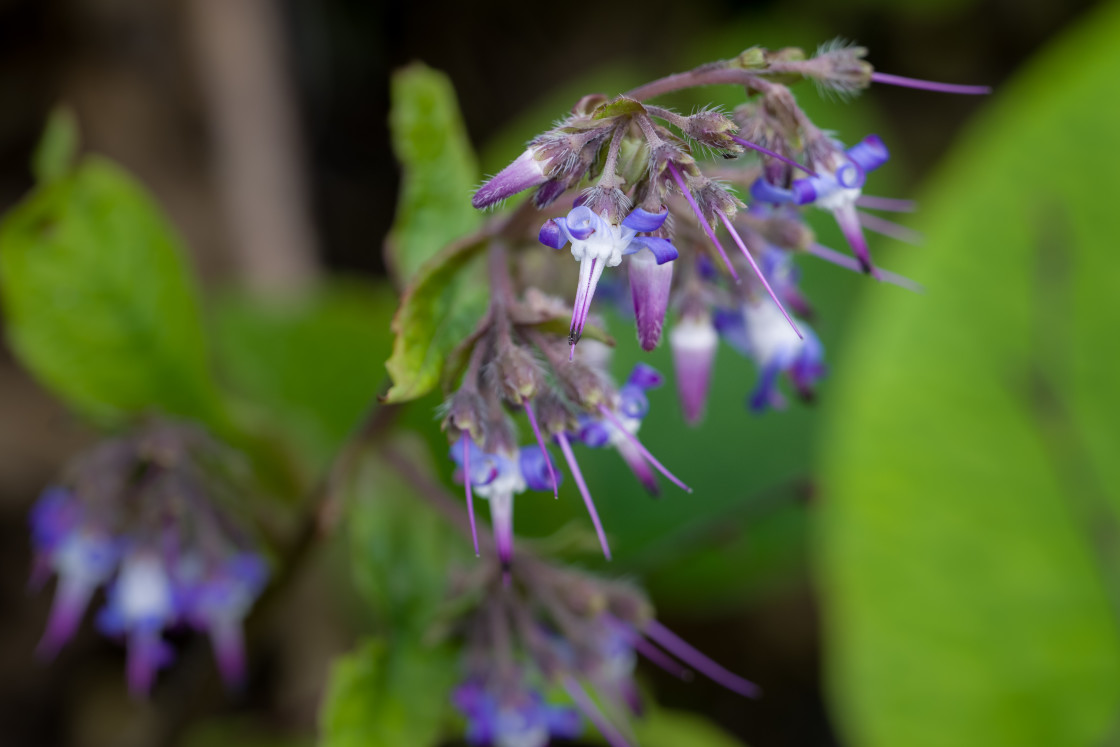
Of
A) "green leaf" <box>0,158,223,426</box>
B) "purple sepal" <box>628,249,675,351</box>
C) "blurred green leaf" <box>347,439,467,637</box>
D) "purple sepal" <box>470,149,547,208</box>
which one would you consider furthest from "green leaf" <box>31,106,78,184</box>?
"purple sepal" <box>628,249,675,351</box>

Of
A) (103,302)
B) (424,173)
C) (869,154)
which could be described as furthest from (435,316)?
(103,302)

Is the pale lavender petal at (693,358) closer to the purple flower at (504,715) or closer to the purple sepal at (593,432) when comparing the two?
the purple sepal at (593,432)

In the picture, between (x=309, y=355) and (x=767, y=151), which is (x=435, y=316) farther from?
(x=309, y=355)

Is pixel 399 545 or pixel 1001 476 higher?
pixel 399 545

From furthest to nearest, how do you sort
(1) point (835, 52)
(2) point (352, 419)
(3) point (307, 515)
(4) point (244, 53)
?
(4) point (244, 53) → (2) point (352, 419) → (3) point (307, 515) → (1) point (835, 52)

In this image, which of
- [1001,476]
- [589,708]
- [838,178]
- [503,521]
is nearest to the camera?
[838,178]

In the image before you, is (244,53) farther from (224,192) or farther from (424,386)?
(424,386)

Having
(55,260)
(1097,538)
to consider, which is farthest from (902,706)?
(55,260)

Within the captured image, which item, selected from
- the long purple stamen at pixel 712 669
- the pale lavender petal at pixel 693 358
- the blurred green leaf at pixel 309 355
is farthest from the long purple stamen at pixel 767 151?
the long purple stamen at pixel 712 669
